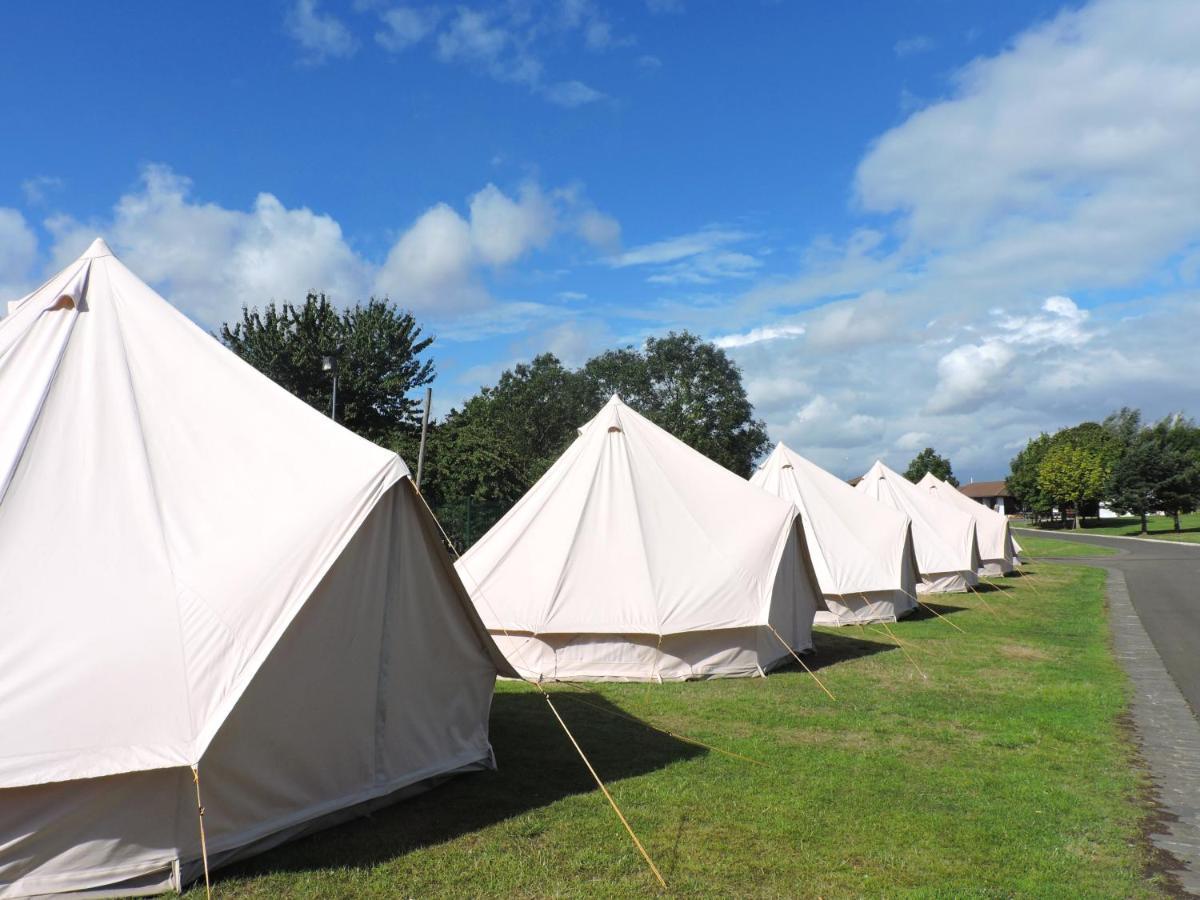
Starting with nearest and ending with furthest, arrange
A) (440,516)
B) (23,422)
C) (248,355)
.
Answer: (23,422) → (440,516) → (248,355)

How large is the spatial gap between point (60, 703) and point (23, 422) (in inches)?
71.0

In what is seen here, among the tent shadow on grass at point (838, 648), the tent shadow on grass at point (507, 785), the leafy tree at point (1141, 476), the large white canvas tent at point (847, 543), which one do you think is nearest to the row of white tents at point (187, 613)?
the tent shadow on grass at point (507, 785)

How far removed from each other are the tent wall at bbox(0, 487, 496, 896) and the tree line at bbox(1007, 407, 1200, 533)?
69.1m

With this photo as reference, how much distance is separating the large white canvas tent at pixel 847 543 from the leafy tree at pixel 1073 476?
64.8m

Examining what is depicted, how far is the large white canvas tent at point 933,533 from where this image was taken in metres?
23.6

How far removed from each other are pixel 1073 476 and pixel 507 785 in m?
80.1

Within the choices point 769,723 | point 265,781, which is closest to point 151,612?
point 265,781

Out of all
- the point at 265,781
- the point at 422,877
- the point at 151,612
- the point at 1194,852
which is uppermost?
the point at 151,612

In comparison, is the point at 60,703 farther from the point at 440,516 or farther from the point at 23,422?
the point at 440,516

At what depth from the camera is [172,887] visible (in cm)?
483

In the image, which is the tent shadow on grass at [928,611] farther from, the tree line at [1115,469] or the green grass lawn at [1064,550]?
the tree line at [1115,469]

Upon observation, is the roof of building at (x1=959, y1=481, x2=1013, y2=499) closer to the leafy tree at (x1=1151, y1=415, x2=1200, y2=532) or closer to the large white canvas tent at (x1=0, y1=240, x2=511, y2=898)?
the leafy tree at (x1=1151, y1=415, x2=1200, y2=532)

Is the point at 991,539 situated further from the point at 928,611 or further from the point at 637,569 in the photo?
the point at 637,569

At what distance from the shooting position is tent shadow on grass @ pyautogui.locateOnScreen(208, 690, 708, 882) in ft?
17.8
